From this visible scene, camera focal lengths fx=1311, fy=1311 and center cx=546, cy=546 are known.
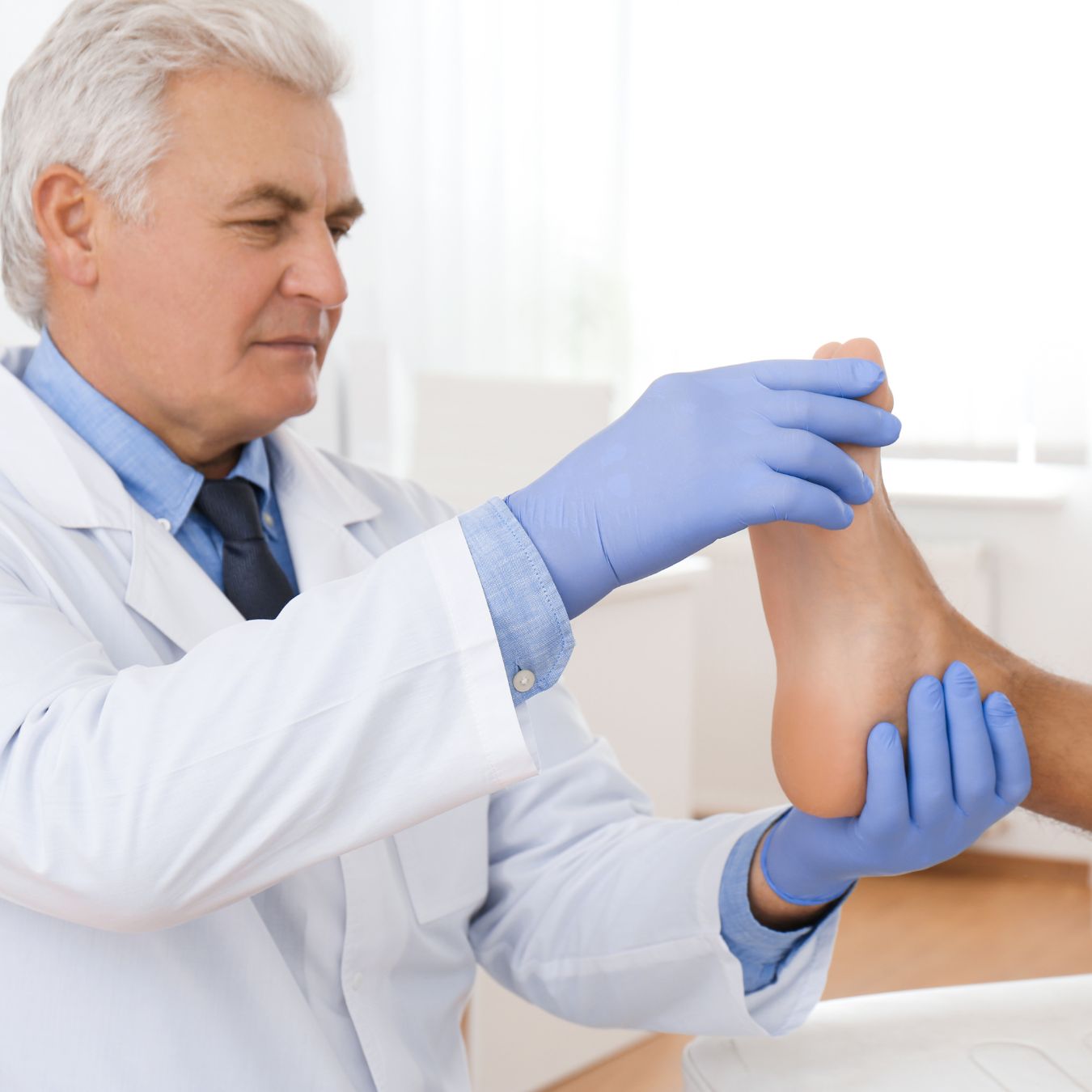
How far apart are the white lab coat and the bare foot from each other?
12 centimetres

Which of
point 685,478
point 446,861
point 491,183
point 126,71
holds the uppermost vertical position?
point 126,71

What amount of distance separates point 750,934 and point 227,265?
0.59m

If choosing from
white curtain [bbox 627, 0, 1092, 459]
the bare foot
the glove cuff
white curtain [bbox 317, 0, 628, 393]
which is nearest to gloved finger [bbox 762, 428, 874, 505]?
the bare foot

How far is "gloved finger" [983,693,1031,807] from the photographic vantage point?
0.80 m

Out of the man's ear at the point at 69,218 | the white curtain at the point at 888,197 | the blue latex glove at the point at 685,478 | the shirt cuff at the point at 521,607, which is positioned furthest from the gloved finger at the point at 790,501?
the white curtain at the point at 888,197

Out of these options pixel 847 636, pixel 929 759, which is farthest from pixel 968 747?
pixel 847 636

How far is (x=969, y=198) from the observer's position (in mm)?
2723

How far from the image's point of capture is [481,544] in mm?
Result: 660

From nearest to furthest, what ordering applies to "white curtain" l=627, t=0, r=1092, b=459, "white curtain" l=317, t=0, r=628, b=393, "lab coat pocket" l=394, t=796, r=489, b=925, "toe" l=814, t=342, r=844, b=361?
"toe" l=814, t=342, r=844, b=361 < "lab coat pocket" l=394, t=796, r=489, b=925 < "white curtain" l=627, t=0, r=1092, b=459 < "white curtain" l=317, t=0, r=628, b=393

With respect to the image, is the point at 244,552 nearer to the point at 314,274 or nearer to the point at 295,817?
the point at 314,274

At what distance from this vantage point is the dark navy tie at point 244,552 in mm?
978

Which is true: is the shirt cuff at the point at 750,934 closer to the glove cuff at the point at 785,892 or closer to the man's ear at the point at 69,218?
the glove cuff at the point at 785,892

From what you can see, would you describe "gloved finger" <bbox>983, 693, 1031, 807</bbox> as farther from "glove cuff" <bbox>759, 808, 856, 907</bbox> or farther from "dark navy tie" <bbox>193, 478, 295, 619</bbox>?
"dark navy tie" <bbox>193, 478, 295, 619</bbox>

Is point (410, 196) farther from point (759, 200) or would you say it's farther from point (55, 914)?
point (55, 914)
